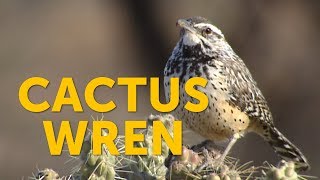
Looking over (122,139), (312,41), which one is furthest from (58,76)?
(122,139)

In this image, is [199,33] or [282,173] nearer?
[282,173]

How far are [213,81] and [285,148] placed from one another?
708 mm

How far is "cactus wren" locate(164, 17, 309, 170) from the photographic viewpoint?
205 inches

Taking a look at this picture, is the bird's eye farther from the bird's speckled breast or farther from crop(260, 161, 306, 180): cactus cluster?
crop(260, 161, 306, 180): cactus cluster

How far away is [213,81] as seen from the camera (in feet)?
17.0

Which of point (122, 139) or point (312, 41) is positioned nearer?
point (122, 139)

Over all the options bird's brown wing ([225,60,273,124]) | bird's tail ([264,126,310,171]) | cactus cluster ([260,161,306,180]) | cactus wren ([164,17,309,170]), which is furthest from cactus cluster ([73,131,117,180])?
bird's tail ([264,126,310,171])

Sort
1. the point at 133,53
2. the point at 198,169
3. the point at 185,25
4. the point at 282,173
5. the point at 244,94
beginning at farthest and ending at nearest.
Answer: the point at 133,53 → the point at 244,94 → the point at 185,25 → the point at 198,169 → the point at 282,173

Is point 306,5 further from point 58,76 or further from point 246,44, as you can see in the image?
point 58,76

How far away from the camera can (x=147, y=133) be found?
173 inches

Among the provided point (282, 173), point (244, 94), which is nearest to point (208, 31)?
point (244, 94)

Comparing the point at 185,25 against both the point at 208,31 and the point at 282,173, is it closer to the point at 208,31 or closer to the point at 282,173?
the point at 208,31

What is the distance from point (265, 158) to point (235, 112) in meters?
5.16

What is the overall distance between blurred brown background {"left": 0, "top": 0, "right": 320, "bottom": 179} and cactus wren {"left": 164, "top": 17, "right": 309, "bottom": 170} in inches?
189
